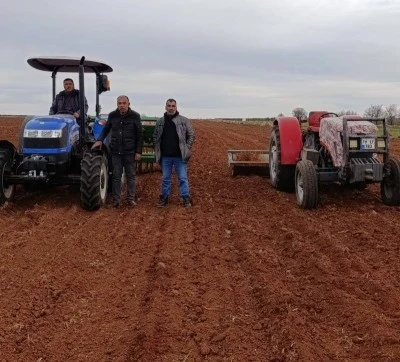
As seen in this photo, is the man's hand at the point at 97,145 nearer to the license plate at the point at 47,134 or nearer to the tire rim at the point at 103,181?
the tire rim at the point at 103,181

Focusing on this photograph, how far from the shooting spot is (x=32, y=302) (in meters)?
4.15

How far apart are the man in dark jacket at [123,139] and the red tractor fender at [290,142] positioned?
7.73 ft

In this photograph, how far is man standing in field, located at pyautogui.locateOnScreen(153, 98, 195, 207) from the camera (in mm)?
8156

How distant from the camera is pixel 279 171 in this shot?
9.21m

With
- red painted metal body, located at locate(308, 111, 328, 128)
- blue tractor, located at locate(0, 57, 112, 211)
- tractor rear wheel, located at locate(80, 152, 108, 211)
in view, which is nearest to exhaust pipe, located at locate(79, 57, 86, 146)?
blue tractor, located at locate(0, 57, 112, 211)

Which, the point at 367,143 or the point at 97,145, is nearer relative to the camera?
the point at 367,143

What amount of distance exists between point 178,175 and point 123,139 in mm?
984

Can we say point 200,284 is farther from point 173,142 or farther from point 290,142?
point 290,142

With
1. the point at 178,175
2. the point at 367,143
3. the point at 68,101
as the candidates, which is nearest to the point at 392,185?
the point at 367,143

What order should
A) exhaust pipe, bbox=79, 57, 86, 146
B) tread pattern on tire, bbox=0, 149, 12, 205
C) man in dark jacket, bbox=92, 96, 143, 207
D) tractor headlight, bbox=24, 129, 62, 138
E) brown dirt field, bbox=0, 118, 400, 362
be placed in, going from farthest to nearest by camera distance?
1. exhaust pipe, bbox=79, 57, 86, 146
2. man in dark jacket, bbox=92, 96, 143, 207
3. tractor headlight, bbox=24, 129, 62, 138
4. tread pattern on tire, bbox=0, 149, 12, 205
5. brown dirt field, bbox=0, 118, 400, 362

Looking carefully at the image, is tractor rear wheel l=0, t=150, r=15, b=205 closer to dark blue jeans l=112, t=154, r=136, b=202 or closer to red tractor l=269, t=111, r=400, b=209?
dark blue jeans l=112, t=154, r=136, b=202

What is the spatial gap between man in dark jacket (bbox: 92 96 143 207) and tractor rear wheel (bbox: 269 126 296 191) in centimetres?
248

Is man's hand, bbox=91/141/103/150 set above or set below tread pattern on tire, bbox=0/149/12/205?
above

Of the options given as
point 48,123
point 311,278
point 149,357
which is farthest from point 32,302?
point 48,123
